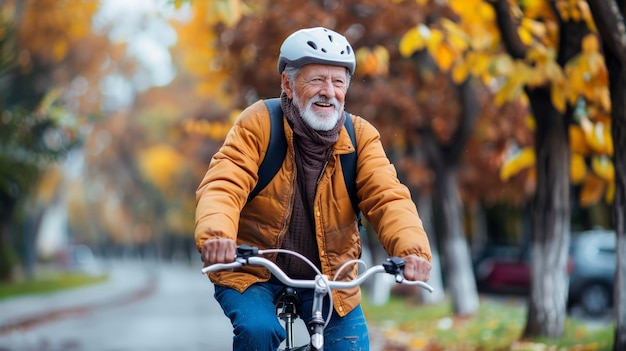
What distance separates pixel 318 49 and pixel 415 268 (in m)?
0.99

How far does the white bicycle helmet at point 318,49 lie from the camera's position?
4133 mm

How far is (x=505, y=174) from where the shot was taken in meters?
10.5

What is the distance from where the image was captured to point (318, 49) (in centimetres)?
414

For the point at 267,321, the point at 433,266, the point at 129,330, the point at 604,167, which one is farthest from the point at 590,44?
the point at 433,266


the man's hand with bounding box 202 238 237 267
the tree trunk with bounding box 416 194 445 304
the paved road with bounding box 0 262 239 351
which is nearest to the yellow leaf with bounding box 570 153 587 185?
the paved road with bounding box 0 262 239 351

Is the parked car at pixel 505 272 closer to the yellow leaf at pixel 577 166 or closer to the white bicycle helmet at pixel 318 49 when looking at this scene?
the yellow leaf at pixel 577 166

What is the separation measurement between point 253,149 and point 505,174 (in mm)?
6646

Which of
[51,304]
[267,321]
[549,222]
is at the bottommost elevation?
[51,304]

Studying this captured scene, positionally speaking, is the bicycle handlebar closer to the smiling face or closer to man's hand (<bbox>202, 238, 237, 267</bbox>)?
man's hand (<bbox>202, 238, 237, 267</bbox>)

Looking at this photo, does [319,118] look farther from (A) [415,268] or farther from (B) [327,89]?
(A) [415,268]

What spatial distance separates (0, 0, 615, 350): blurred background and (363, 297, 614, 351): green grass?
3.15 ft

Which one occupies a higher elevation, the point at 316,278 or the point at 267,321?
the point at 316,278

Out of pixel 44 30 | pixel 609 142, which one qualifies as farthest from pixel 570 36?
pixel 44 30

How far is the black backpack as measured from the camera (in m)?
4.25
